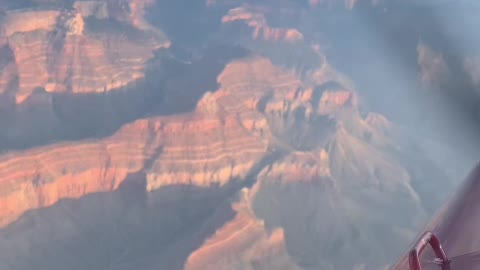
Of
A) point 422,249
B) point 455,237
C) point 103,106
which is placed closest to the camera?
point 422,249

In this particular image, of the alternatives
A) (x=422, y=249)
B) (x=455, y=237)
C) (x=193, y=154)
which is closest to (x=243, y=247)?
(x=193, y=154)

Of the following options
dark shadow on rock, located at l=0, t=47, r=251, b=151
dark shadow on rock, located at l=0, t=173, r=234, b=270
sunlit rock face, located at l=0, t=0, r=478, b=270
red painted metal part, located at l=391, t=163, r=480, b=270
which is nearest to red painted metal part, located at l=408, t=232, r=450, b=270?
red painted metal part, located at l=391, t=163, r=480, b=270

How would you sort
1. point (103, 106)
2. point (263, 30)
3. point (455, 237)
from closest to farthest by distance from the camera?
point (455, 237) < point (103, 106) < point (263, 30)

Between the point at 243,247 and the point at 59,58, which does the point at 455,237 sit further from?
the point at 59,58

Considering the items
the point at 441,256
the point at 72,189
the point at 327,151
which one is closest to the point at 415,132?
the point at 327,151

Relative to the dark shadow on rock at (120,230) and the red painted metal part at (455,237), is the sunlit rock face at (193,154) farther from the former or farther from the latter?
the red painted metal part at (455,237)

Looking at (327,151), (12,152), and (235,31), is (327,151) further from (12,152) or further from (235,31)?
(235,31)

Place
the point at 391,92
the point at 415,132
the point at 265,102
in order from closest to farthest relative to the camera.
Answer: the point at 265,102, the point at 415,132, the point at 391,92
